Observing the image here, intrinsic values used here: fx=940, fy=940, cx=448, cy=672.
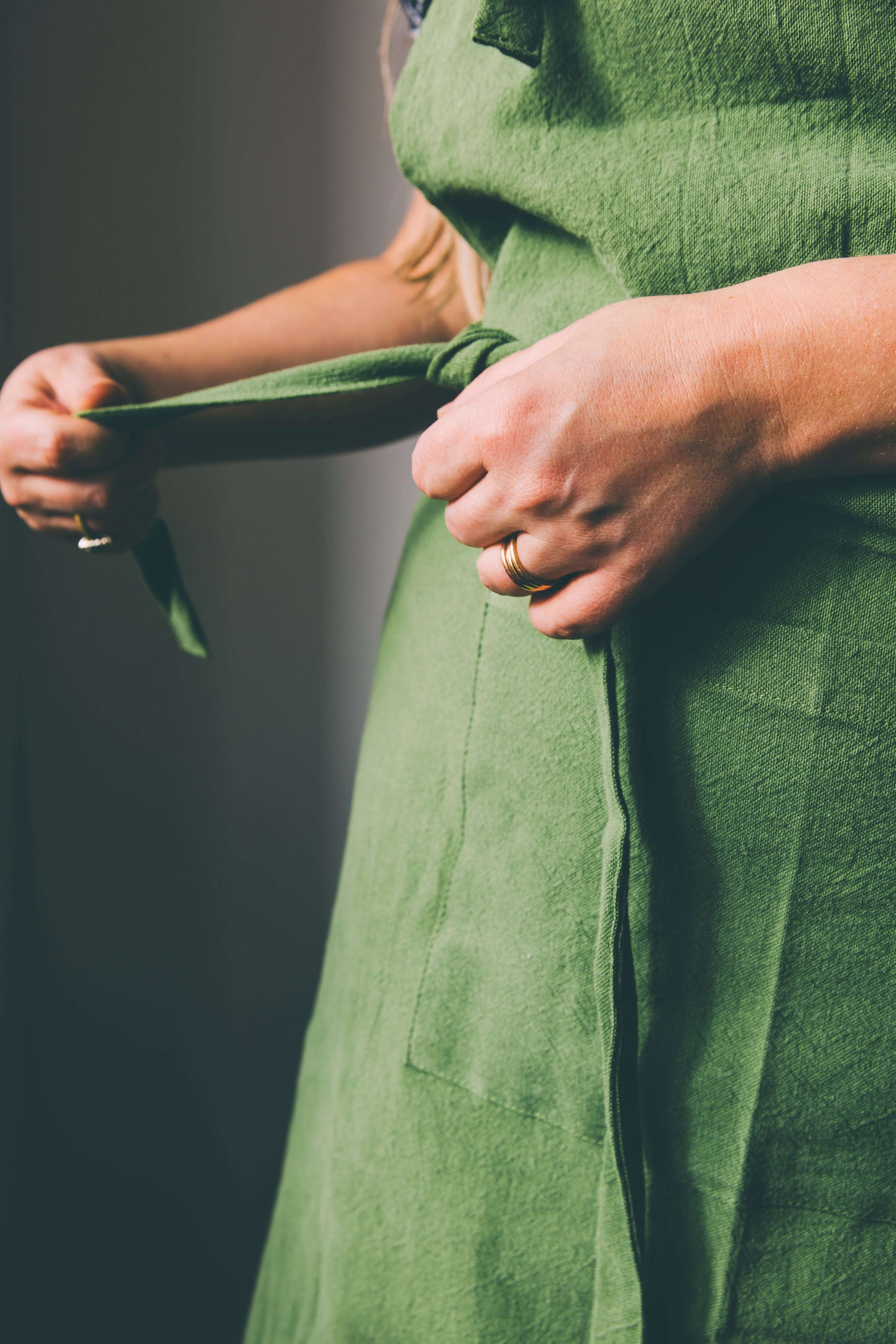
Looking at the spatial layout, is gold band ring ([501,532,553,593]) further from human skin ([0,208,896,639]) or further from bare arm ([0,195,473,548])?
bare arm ([0,195,473,548])

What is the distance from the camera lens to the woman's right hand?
47 centimetres

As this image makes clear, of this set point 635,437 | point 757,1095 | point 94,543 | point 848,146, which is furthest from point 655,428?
point 94,543

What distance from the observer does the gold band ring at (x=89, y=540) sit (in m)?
0.51

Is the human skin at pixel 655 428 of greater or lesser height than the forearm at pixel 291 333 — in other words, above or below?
below

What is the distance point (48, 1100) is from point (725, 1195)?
0.84 m

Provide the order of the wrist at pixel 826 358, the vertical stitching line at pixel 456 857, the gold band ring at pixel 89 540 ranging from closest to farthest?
the wrist at pixel 826 358, the vertical stitching line at pixel 456 857, the gold band ring at pixel 89 540

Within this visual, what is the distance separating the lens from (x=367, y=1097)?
0.41 m

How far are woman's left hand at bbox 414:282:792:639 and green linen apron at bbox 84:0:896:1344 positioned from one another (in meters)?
0.03

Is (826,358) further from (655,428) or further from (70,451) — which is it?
(70,451)

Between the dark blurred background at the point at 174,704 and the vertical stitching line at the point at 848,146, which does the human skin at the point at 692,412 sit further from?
the dark blurred background at the point at 174,704

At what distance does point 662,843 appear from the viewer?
0.34m

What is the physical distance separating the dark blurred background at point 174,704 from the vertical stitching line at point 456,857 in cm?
62

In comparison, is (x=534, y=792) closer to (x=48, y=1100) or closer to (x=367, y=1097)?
(x=367, y=1097)

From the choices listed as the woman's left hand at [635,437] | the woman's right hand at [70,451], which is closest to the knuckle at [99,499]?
the woman's right hand at [70,451]
